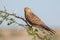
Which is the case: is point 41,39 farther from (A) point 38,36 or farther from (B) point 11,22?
(B) point 11,22

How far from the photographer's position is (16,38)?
67.5ft

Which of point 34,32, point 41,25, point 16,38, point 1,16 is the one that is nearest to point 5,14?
point 1,16

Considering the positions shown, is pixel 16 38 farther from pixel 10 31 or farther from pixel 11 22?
pixel 11 22

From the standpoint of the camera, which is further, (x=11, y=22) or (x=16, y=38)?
(x=16, y=38)

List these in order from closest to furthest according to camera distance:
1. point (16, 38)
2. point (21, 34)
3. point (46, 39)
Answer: point (46, 39) < point (16, 38) < point (21, 34)

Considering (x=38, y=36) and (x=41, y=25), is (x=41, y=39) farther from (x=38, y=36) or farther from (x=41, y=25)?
(x=41, y=25)

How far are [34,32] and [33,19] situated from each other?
182 centimetres

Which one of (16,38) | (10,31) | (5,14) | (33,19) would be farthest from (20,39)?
(5,14)

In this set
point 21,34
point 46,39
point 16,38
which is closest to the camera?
point 46,39

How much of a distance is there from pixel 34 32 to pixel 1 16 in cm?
55

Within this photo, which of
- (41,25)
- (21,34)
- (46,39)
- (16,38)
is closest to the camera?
(46,39)

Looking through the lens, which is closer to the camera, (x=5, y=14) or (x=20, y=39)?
(x=5, y=14)

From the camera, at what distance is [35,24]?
714 cm

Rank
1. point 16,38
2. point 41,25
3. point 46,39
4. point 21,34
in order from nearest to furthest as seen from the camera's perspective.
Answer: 1. point 46,39
2. point 41,25
3. point 16,38
4. point 21,34
